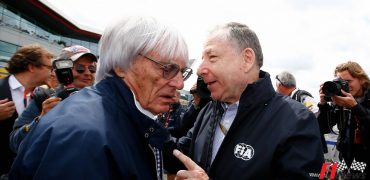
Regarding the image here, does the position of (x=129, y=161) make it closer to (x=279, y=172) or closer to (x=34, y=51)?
(x=279, y=172)

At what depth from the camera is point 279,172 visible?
1.70 meters

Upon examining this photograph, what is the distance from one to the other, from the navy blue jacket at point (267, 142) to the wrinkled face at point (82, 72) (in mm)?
1644

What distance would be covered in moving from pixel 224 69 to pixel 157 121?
2.85ft

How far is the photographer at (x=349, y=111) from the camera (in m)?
3.36

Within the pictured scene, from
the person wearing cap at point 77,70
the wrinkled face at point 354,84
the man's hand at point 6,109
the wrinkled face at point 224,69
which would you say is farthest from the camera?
the wrinkled face at point 354,84

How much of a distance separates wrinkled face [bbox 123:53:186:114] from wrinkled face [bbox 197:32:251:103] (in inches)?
24.5

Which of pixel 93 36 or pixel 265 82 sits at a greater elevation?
pixel 265 82

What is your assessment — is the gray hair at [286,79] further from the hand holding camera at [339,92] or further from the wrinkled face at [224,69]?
the wrinkled face at [224,69]

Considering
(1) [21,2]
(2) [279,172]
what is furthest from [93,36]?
(2) [279,172]

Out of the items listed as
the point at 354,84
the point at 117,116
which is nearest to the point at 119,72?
the point at 117,116

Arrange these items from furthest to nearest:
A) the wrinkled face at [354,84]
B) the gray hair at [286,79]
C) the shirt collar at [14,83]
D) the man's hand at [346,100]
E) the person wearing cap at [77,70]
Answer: the gray hair at [286,79]
the wrinkled face at [354,84]
the man's hand at [346,100]
the shirt collar at [14,83]
the person wearing cap at [77,70]

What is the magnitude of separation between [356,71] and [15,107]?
3.97 m

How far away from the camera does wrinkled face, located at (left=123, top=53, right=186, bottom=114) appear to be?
1.45m

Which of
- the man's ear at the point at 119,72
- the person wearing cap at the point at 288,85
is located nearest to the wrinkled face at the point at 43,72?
the man's ear at the point at 119,72
